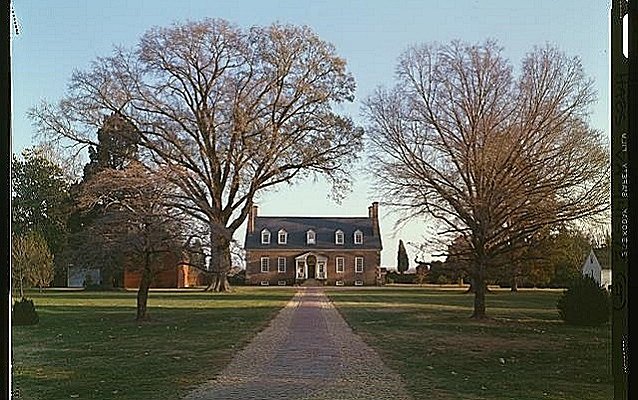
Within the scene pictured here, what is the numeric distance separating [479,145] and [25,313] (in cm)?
179

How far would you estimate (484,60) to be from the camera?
2639mm

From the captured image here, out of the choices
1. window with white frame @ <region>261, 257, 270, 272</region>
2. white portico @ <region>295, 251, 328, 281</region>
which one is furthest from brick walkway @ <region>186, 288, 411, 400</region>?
window with white frame @ <region>261, 257, 270, 272</region>

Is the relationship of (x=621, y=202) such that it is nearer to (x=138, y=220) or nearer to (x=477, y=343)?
(x=477, y=343)

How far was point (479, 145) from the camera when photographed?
2.81 meters

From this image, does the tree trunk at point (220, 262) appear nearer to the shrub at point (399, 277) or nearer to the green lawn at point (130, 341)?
the green lawn at point (130, 341)

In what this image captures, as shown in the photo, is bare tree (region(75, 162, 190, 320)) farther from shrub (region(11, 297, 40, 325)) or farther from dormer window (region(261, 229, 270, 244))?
shrub (region(11, 297, 40, 325))

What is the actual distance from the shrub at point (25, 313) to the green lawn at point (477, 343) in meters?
1.28

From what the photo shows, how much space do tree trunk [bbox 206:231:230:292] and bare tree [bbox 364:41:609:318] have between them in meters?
0.72

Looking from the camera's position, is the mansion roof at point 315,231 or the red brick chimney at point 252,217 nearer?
the mansion roof at point 315,231

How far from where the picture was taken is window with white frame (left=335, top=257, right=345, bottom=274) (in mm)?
2981

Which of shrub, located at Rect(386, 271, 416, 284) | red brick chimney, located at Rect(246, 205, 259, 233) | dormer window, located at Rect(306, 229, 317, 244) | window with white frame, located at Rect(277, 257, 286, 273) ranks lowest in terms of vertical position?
shrub, located at Rect(386, 271, 416, 284)

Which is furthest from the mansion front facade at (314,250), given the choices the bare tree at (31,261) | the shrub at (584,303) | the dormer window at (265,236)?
the bare tree at (31,261)

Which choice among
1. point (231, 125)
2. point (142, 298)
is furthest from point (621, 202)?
point (142, 298)

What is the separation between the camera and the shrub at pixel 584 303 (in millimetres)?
1993
